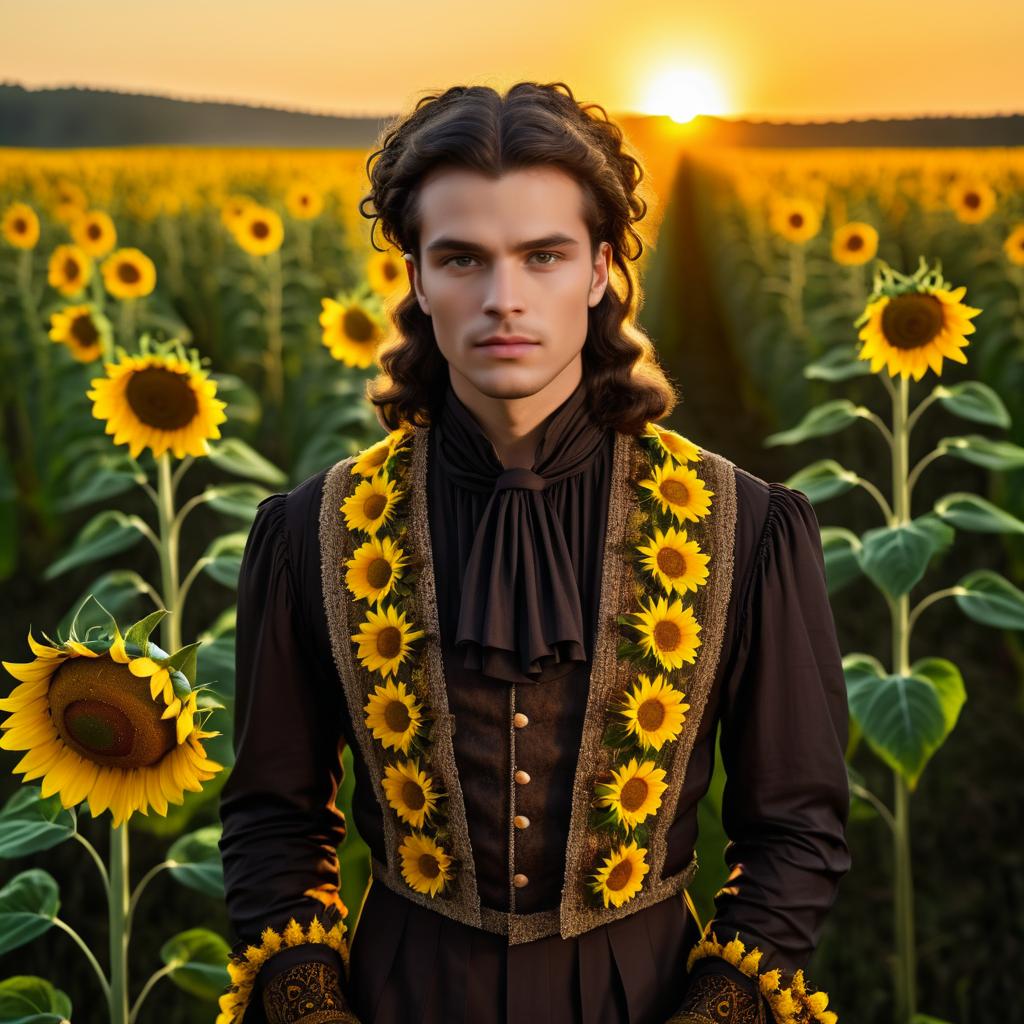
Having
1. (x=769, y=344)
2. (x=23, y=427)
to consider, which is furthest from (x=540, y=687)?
(x=769, y=344)

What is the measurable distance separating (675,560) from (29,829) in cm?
130

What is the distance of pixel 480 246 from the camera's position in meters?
1.62

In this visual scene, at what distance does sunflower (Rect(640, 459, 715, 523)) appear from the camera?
1.76 metres

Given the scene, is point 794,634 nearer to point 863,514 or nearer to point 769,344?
point 863,514

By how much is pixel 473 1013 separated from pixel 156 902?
10.0 feet

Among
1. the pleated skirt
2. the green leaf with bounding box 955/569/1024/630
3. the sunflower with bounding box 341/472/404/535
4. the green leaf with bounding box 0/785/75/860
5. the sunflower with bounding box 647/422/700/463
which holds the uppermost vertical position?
the sunflower with bounding box 647/422/700/463

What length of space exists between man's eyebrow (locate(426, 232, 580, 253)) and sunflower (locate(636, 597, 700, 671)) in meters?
0.48

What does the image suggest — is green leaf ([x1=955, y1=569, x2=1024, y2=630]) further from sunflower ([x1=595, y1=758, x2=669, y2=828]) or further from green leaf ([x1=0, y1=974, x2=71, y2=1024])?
green leaf ([x1=0, y1=974, x2=71, y2=1024])

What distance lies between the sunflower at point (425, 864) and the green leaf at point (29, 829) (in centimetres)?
74

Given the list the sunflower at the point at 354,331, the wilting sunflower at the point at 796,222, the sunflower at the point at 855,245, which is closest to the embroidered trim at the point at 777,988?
the sunflower at the point at 354,331

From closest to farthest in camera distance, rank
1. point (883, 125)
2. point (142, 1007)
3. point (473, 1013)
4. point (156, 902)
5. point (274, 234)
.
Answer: point (473, 1013)
point (142, 1007)
point (156, 902)
point (274, 234)
point (883, 125)

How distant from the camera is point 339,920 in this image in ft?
5.88

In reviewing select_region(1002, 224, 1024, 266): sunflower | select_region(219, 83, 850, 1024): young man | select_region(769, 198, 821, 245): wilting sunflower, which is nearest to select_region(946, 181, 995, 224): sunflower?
select_region(769, 198, 821, 245): wilting sunflower

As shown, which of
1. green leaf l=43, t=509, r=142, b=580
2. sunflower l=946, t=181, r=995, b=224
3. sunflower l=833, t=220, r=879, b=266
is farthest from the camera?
sunflower l=946, t=181, r=995, b=224
